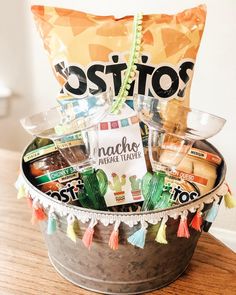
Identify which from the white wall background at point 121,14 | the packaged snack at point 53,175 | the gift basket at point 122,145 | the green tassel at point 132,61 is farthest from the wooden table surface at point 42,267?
the white wall background at point 121,14

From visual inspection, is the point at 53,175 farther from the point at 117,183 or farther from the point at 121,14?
the point at 121,14

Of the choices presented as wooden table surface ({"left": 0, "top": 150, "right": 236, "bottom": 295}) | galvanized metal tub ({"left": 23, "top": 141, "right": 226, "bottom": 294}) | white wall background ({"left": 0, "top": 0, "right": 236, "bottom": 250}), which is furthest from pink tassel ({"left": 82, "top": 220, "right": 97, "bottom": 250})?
white wall background ({"left": 0, "top": 0, "right": 236, "bottom": 250})

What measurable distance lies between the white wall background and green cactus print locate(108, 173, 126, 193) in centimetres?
59

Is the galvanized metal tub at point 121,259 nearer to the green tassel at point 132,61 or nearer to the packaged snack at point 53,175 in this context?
the packaged snack at point 53,175

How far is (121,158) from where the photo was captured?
577 millimetres

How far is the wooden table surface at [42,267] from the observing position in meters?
0.58

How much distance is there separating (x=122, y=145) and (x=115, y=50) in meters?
0.13

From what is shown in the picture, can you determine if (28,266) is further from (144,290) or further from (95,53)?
(95,53)

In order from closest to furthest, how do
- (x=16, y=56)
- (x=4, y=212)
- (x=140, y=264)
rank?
(x=140, y=264)
(x=4, y=212)
(x=16, y=56)

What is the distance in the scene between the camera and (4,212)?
723 millimetres

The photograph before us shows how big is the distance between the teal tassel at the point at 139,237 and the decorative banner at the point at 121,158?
0.09 m

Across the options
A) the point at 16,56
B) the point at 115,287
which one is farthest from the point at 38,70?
the point at 115,287

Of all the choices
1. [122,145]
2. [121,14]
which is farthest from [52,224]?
[121,14]

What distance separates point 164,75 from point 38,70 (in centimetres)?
69
